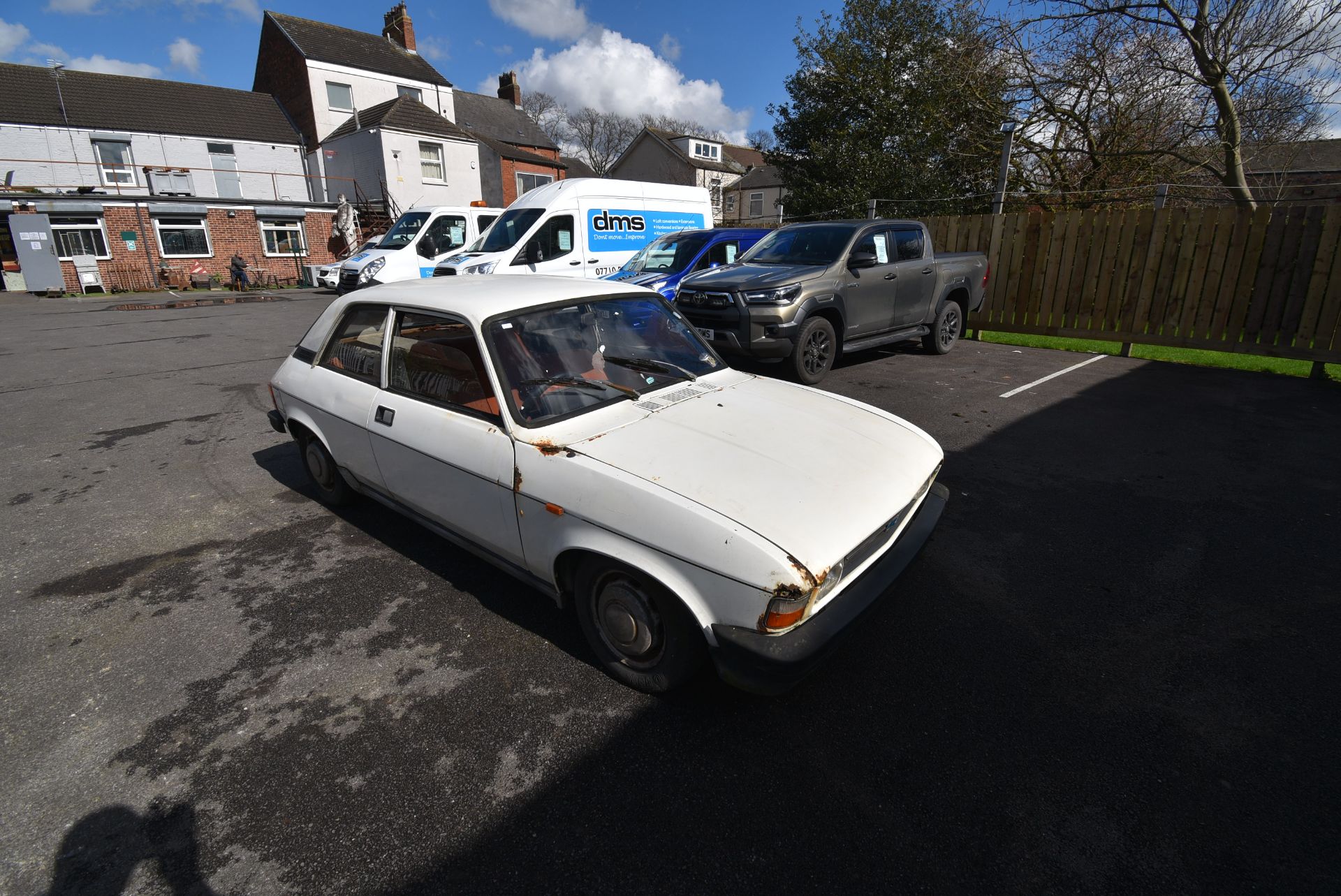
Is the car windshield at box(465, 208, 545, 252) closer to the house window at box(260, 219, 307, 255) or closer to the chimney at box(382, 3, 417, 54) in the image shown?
the house window at box(260, 219, 307, 255)

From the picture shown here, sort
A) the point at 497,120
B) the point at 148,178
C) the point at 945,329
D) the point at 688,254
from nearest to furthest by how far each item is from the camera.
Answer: the point at 945,329 → the point at 688,254 → the point at 148,178 → the point at 497,120

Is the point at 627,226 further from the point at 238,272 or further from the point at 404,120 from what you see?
the point at 404,120

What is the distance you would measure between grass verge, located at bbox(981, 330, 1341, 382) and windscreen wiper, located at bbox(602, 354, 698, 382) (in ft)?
30.6

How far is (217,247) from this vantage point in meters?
25.8

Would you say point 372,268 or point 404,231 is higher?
point 404,231

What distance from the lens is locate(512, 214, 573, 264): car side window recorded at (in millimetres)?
11422

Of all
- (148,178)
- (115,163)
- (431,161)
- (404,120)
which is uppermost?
(404,120)

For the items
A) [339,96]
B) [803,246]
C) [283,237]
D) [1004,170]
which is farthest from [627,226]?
[339,96]

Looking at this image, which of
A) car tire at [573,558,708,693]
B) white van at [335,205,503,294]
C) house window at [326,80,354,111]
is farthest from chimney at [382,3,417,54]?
car tire at [573,558,708,693]

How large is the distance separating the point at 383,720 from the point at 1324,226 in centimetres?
1162

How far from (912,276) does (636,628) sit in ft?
24.9

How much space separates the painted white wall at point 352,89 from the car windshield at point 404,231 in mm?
17731

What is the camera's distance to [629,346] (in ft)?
11.7

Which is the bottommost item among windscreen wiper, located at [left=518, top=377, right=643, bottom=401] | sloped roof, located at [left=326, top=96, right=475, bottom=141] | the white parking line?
the white parking line
